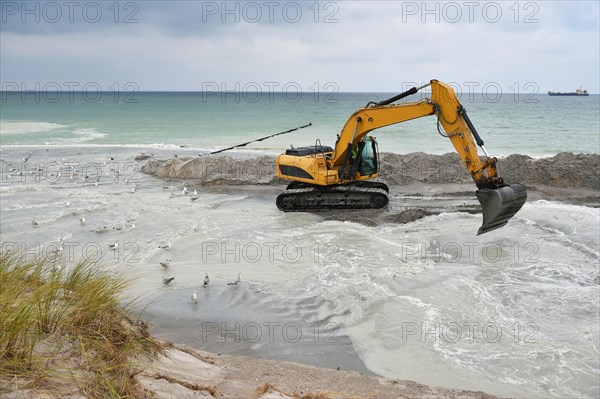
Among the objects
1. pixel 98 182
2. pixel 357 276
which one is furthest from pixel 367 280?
pixel 98 182

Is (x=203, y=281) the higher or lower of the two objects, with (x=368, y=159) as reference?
lower

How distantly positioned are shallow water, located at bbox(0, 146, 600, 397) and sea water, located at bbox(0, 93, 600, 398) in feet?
0.09

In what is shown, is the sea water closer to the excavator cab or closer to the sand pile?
the excavator cab

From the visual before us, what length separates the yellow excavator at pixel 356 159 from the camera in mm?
9398

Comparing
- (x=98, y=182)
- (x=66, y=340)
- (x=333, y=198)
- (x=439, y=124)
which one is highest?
(x=439, y=124)

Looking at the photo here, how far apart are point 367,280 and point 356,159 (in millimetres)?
4890

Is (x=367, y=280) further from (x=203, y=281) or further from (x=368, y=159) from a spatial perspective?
(x=368, y=159)

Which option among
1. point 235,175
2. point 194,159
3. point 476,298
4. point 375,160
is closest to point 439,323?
point 476,298

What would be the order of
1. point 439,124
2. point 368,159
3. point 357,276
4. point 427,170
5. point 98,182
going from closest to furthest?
point 357,276, point 439,124, point 368,159, point 427,170, point 98,182

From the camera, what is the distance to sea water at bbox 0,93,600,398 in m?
5.59

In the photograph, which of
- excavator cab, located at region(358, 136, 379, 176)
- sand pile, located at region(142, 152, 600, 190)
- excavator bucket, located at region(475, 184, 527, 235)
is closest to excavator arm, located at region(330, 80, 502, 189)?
excavator cab, located at region(358, 136, 379, 176)

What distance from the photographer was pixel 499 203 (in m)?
7.79

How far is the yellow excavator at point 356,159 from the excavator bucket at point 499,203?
1.24 metres

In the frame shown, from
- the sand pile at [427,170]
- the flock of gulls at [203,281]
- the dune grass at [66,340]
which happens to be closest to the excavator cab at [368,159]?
the sand pile at [427,170]
